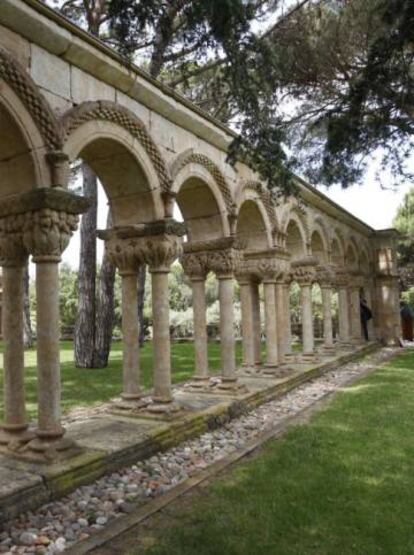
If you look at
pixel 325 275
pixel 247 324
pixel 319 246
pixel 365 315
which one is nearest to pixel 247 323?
pixel 247 324

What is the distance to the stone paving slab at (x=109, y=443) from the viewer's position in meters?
3.91

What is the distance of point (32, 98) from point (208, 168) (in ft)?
11.1

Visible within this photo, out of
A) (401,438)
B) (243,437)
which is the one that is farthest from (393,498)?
(243,437)

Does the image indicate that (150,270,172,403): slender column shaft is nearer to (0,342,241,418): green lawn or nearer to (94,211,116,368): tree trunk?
(0,342,241,418): green lawn

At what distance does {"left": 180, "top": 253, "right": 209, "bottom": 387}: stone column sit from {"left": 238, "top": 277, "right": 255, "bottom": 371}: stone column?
182 centimetres

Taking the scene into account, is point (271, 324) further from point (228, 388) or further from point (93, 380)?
point (93, 380)

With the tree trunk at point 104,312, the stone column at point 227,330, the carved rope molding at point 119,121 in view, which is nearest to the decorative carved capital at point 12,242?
the carved rope molding at point 119,121

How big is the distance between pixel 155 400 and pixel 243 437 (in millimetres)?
1116

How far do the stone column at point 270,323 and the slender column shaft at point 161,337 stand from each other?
3.53 metres

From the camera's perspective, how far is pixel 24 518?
373 centimetres

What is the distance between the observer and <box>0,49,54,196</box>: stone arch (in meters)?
4.31

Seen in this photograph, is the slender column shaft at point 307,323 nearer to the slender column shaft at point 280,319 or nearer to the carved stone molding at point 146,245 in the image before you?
the slender column shaft at point 280,319

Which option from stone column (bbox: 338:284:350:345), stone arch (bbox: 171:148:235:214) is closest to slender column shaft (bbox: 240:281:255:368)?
stone arch (bbox: 171:148:235:214)

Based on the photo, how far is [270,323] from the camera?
9484 millimetres
